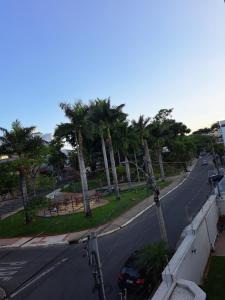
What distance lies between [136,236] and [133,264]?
10.5 metres

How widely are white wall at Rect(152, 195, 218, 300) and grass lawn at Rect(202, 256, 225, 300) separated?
0.40m

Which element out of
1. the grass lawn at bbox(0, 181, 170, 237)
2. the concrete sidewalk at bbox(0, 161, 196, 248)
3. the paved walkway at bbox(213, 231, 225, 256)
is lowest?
the paved walkway at bbox(213, 231, 225, 256)

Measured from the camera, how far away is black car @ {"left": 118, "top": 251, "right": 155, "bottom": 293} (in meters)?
16.6

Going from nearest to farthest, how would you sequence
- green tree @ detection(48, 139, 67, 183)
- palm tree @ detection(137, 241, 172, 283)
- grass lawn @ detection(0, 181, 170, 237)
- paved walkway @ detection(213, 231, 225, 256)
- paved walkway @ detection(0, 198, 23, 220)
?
palm tree @ detection(137, 241, 172, 283)
paved walkway @ detection(213, 231, 225, 256)
grass lawn @ detection(0, 181, 170, 237)
paved walkway @ detection(0, 198, 23, 220)
green tree @ detection(48, 139, 67, 183)

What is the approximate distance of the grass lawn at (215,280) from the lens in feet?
46.7

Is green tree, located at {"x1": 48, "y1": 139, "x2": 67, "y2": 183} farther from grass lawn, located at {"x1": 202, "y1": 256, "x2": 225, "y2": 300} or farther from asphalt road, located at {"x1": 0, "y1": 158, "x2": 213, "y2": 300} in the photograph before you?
grass lawn, located at {"x1": 202, "y1": 256, "x2": 225, "y2": 300}

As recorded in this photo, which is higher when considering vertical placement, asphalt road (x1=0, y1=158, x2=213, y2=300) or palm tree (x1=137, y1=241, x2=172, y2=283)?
palm tree (x1=137, y1=241, x2=172, y2=283)

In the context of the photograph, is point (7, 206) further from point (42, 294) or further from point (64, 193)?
point (42, 294)

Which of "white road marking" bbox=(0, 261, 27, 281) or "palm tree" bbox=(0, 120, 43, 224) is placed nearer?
"white road marking" bbox=(0, 261, 27, 281)

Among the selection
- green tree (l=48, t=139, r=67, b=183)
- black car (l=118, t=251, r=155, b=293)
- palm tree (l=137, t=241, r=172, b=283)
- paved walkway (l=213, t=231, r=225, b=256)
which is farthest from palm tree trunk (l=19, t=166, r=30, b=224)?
green tree (l=48, t=139, r=67, b=183)

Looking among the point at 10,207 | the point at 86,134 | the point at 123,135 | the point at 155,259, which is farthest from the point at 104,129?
the point at 155,259

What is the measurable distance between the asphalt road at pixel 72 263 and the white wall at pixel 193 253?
3.67m

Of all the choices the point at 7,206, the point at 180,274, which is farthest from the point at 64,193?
the point at 180,274

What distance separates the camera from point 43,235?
33562 mm
